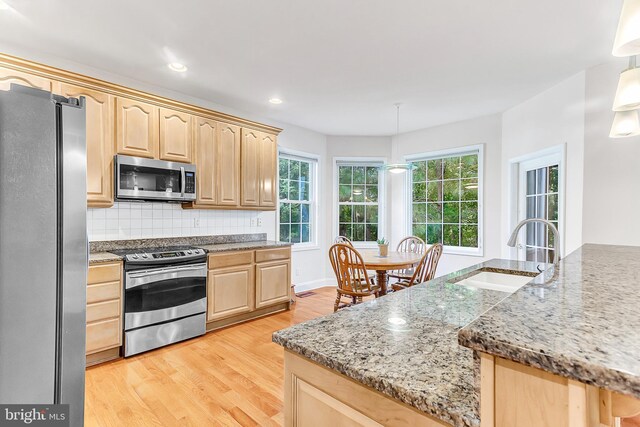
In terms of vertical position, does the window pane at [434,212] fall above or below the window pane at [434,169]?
below

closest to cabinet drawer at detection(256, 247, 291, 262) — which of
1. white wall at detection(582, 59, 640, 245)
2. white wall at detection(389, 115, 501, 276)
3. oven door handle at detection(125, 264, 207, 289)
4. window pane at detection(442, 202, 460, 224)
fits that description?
oven door handle at detection(125, 264, 207, 289)

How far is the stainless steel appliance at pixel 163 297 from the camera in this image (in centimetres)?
271

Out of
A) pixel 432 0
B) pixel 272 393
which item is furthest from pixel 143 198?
pixel 432 0

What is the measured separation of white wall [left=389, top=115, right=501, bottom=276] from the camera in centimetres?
438

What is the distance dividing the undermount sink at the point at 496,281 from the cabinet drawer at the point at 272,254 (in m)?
2.42

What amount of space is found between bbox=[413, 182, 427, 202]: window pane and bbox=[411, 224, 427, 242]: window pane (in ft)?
1.42

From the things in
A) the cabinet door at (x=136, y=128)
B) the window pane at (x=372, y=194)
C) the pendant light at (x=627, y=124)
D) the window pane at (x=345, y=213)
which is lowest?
the window pane at (x=345, y=213)

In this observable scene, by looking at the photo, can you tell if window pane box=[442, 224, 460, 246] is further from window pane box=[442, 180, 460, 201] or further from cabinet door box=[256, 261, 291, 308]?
cabinet door box=[256, 261, 291, 308]

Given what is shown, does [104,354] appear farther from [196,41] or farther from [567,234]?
[567,234]

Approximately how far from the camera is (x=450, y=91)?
3.53m

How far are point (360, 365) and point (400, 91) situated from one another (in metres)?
3.35

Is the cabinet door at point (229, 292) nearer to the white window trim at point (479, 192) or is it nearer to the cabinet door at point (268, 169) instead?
the cabinet door at point (268, 169)

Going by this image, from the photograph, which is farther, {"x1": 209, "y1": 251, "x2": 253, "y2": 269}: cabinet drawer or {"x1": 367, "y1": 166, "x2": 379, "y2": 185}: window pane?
{"x1": 367, "y1": 166, "x2": 379, "y2": 185}: window pane

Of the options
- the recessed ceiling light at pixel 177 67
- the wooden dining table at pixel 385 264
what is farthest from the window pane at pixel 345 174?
the recessed ceiling light at pixel 177 67
